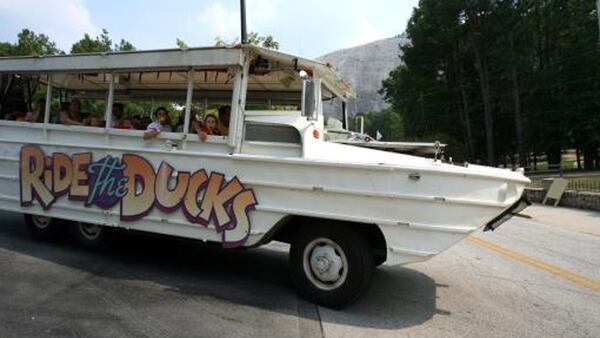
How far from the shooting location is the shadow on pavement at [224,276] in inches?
214

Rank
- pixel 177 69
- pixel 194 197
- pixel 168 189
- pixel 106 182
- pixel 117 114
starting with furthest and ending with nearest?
pixel 117 114
pixel 106 182
pixel 177 69
pixel 168 189
pixel 194 197

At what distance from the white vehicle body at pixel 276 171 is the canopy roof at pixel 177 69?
0.02 metres

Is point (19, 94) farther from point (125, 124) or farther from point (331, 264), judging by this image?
point (331, 264)

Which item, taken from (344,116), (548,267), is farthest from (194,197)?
(548,267)

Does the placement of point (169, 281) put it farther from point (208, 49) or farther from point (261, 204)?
point (208, 49)

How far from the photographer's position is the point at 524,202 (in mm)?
5848

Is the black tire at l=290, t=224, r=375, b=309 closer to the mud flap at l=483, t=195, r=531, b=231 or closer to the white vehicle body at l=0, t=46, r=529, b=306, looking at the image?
Result: the white vehicle body at l=0, t=46, r=529, b=306

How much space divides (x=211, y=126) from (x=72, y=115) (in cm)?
226

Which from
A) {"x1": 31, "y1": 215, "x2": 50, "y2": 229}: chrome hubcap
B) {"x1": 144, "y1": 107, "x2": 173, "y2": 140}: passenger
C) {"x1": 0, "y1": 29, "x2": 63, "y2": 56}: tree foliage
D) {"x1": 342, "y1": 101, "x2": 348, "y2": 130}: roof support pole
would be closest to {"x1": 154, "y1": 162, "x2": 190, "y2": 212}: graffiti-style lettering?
{"x1": 144, "y1": 107, "x2": 173, "y2": 140}: passenger

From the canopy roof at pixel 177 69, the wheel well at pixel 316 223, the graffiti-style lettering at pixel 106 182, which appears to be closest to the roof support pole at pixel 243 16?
the canopy roof at pixel 177 69

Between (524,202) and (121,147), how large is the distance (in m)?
4.62

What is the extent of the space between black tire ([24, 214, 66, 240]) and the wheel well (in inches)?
142

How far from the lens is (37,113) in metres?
7.57

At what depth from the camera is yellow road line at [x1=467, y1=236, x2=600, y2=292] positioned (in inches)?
271
